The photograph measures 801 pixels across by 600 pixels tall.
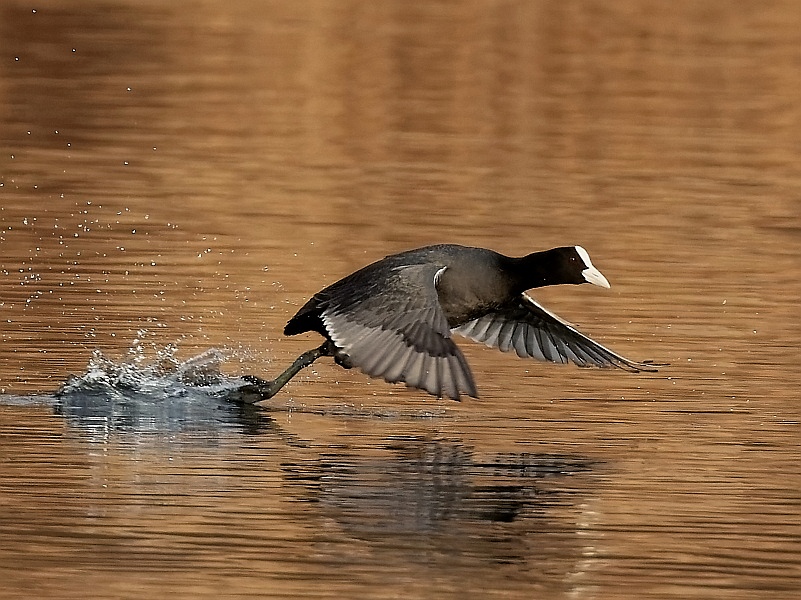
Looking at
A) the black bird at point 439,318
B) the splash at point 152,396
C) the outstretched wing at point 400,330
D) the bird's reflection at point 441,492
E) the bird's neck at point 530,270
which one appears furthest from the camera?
the bird's neck at point 530,270

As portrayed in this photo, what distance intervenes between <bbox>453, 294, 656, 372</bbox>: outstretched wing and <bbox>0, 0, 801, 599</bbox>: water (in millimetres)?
215

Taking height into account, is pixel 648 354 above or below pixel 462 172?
below

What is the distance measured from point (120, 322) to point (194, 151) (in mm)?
7548

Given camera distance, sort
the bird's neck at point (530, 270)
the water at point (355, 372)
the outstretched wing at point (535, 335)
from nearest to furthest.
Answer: the water at point (355, 372)
the bird's neck at point (530, 270)
the outstretched wing at point (535, 335)

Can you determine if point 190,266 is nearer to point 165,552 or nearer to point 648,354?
point 648,354

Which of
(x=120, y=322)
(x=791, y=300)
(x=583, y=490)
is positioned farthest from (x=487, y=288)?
(x=791, y=300)

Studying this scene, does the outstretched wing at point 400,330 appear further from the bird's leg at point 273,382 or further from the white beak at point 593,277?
the white beak at point 593,277

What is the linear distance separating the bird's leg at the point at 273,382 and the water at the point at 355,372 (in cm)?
9

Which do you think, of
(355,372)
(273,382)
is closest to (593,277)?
(273,382)

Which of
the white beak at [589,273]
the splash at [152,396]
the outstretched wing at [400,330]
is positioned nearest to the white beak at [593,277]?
the white beak at [589,273]

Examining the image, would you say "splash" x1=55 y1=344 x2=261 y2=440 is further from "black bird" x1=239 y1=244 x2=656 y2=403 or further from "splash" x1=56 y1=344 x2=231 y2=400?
"black bird" x1=239 y1=244 x2=656 y2=403

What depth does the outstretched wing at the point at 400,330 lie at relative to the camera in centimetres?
842

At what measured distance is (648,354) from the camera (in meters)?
11.1

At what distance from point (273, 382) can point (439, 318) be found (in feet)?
4.26
